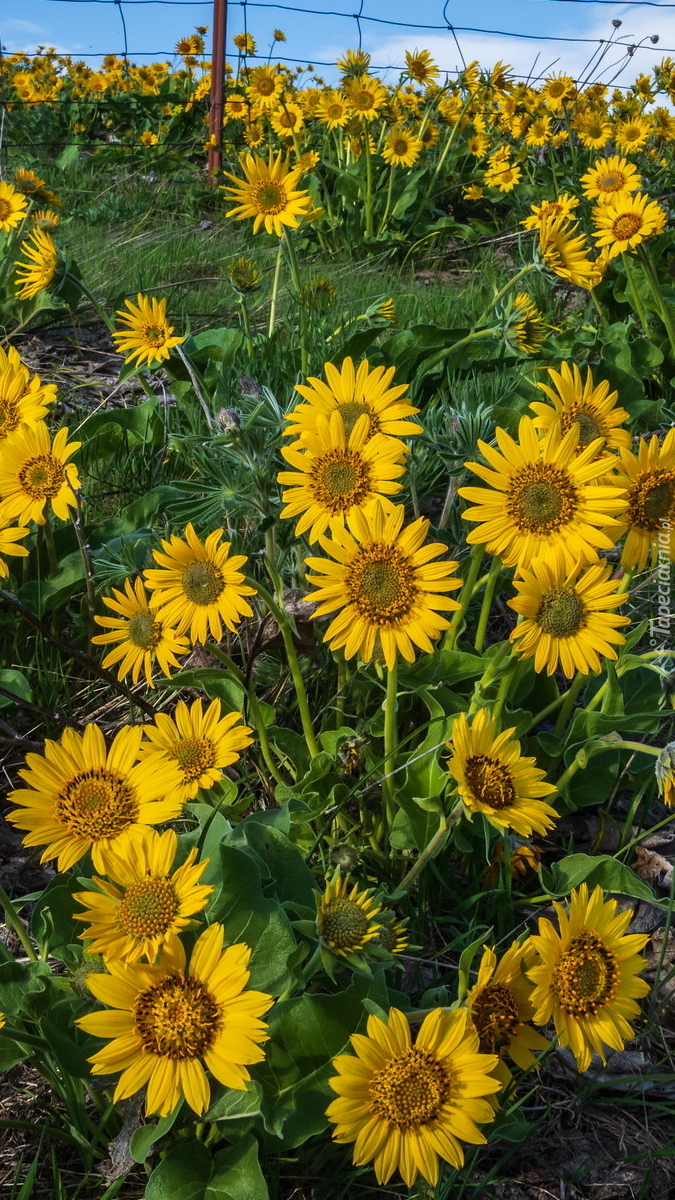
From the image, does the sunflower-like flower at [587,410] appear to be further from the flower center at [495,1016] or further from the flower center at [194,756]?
the flower center at [495,1016]

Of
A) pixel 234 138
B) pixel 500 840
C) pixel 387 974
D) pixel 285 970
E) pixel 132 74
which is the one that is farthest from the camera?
pixel 132 74

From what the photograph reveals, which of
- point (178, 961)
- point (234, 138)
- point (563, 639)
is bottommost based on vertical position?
point (178, 961)

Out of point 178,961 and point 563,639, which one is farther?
point 563,639

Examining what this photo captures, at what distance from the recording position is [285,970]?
1.31 m

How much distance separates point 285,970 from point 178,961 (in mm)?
189

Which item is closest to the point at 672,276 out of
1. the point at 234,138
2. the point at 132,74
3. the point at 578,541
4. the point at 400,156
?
the point at 400,156

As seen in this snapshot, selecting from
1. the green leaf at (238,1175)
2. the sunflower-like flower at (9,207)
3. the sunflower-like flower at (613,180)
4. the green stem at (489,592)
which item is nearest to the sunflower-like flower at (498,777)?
the green stem at (489,592)

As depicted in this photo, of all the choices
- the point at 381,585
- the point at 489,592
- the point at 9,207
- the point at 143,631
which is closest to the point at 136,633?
the point at 143,631

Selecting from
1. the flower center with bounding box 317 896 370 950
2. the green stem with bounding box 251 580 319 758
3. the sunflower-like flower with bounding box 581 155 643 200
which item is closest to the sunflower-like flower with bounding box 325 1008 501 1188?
the flower center with bounding box 317 896 370 950

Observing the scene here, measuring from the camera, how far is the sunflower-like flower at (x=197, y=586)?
1.57 metres

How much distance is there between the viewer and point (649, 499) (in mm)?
1551

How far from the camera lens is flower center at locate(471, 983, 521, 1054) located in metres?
1.32

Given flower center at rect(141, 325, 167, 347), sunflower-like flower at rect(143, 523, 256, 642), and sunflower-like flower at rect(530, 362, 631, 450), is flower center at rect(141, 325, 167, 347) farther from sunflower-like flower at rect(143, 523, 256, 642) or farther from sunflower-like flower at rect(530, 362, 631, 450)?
sunflower-like flower at rect(530, 362, 631, 450)

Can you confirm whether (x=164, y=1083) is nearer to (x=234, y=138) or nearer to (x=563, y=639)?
(x=563, y=639)
